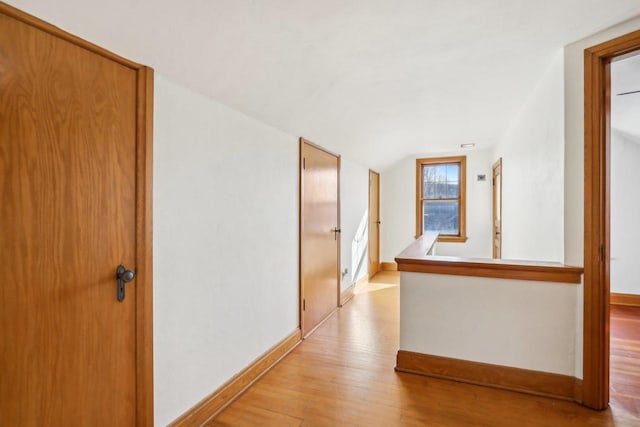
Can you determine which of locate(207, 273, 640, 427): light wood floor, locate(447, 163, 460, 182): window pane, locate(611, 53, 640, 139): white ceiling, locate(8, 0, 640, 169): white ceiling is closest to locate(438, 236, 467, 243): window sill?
locate(447, 163, 460, 182): window pane

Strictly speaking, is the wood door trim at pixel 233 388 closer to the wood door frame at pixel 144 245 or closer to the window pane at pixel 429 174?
the wood door frame at pixel 144 245

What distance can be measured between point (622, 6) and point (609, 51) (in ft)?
0.73

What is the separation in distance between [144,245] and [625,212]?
4633 mm

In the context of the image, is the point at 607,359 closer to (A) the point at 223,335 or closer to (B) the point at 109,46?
(A) the point at 223,335

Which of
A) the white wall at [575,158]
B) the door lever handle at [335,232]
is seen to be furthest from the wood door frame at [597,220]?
the door lever handle at [335,232]

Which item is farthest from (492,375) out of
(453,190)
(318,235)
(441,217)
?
(453,190)

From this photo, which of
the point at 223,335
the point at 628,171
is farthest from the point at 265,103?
the point at 628,171

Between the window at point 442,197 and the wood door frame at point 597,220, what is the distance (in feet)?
12.1

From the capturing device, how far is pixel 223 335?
1.99 metres

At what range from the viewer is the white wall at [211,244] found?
1.60m

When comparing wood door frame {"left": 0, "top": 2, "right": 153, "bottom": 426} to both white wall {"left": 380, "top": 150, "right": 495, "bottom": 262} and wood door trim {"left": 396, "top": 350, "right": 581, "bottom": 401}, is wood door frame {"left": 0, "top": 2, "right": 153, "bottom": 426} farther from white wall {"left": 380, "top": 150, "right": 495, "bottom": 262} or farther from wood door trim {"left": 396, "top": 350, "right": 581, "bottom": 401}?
white wall {"left": 380, "top": 150, "right": 495, "bottom": 262}

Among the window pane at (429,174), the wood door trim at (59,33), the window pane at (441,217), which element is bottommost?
the window pane at (441,217)

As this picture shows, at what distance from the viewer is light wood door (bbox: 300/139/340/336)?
2.98 m

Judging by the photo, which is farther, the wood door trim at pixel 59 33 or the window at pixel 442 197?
the window at pixel 442 197
